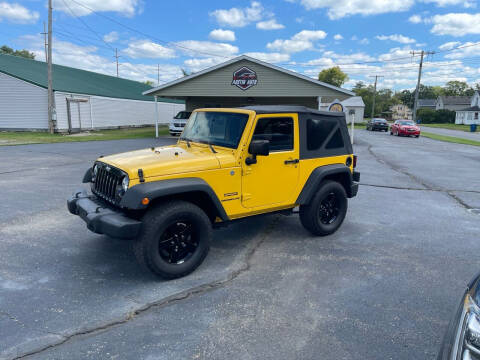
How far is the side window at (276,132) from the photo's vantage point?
4465mm

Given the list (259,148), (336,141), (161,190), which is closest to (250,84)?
(336,141)

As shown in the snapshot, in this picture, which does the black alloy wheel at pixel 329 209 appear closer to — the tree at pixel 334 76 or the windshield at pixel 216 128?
the windshield at pixel 216 128

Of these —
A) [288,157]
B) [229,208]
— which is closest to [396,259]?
[288,157]

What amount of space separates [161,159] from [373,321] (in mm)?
2795

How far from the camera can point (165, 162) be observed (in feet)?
12.8

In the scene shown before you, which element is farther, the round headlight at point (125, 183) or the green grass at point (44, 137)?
the green grass at point (44, 137)

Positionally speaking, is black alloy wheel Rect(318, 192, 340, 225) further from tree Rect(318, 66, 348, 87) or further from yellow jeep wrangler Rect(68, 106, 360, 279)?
tree Rect(318, 66, 348, 87)

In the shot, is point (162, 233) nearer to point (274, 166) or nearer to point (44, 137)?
point (274, 166)

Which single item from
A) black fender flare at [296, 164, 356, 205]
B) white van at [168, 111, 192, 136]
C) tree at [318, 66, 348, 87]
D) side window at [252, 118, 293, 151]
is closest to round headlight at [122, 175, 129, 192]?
side window at [252, 118, 293, 151]

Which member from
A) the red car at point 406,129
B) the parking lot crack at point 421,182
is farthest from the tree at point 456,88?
the parking lot crack at point 421,182

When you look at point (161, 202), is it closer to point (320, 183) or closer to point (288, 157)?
point (288, 157)

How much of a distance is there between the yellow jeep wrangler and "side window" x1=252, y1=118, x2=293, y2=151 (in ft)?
0.04

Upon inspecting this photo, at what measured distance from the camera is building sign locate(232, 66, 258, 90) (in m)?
19.4

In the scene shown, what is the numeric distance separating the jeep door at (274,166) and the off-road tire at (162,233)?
71cm
